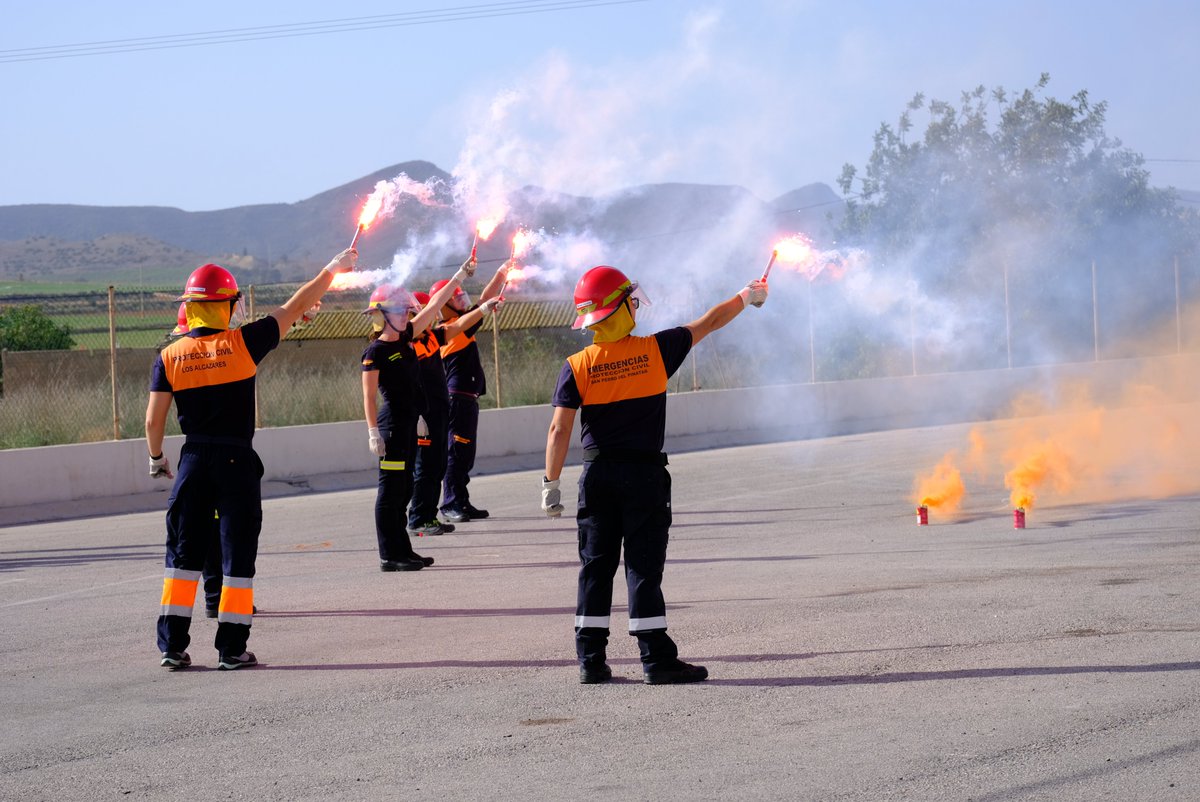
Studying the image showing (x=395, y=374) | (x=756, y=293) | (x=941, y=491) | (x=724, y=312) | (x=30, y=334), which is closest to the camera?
(x=724, y=312)

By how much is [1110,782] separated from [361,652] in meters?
4.09

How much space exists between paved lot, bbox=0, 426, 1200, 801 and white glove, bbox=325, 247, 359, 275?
2092mm

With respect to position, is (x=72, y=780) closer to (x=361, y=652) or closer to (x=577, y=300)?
(x=361, y=652)

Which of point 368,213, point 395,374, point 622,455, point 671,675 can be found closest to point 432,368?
point 395,374

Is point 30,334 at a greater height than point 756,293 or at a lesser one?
greater

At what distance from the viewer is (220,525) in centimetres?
720

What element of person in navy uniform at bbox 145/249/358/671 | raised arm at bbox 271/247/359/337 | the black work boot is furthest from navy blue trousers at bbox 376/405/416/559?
the black work boot

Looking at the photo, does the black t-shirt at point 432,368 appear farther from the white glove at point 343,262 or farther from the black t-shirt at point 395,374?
the white glove at point 343,262

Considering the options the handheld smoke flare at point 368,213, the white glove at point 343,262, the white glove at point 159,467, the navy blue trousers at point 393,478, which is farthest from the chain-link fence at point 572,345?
the white glove at point 343,262

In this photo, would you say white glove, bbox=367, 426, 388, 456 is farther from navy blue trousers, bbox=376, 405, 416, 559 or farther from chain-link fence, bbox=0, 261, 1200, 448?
chain-link fence, bbox=0, 261, 1200, 448

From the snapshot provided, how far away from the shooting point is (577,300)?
6.82 metres

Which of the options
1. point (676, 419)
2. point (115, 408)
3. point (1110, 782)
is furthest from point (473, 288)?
point (1110, 782)

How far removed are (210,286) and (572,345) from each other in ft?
81.1

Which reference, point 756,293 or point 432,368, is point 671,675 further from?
point 432,368
